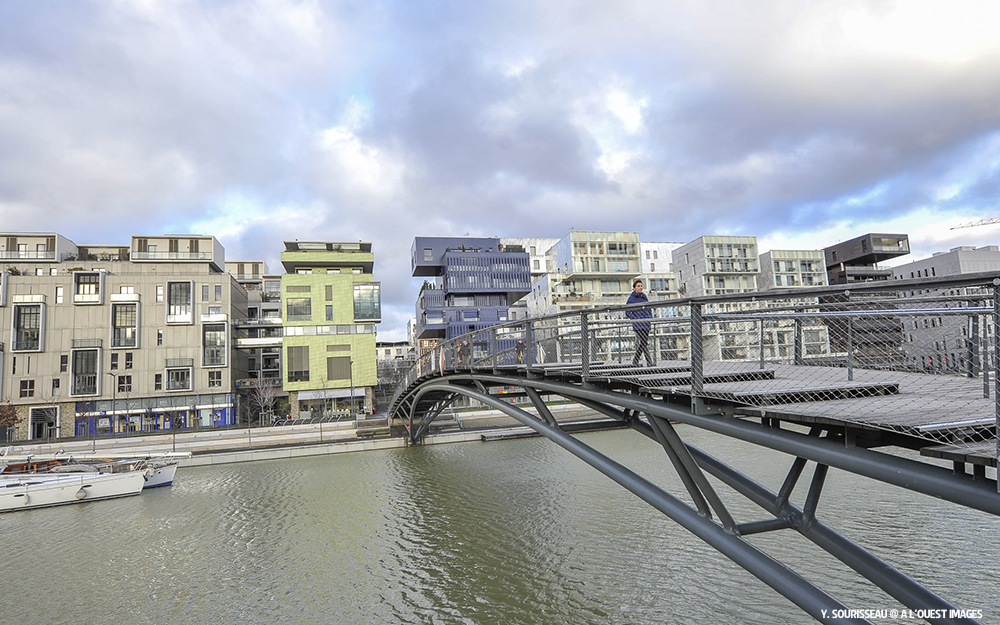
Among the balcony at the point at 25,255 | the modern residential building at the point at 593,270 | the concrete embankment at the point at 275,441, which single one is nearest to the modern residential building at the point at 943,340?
the concrete embankment at the point at 275,441

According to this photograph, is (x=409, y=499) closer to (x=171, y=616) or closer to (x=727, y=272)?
(x=171, y=616)

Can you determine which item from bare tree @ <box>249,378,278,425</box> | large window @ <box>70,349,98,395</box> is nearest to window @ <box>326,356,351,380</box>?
bare tree @ <box>249,378,278,425</box>

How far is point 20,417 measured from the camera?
4134 centimetres

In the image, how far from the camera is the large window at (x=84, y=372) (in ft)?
141

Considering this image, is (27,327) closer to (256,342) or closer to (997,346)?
(256,342)

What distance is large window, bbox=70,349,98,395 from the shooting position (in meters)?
43.1

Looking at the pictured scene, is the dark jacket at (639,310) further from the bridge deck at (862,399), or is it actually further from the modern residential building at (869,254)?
the modern residential building at (869,254)

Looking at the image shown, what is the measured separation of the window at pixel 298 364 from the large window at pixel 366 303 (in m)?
5.86

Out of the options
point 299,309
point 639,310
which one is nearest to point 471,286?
point 299,309

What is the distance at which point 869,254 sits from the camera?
64500 mm

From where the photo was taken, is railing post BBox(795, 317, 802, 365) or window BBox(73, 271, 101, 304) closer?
railing post BBox(795, 317, 802, 365)

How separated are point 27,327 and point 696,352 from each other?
56.4 meters

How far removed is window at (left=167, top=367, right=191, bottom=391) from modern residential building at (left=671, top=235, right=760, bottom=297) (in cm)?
5306

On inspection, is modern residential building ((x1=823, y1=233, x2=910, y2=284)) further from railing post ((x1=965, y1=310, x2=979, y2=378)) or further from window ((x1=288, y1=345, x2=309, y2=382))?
railing post ((x1=965, y1=310, x2=979, y2=378))
